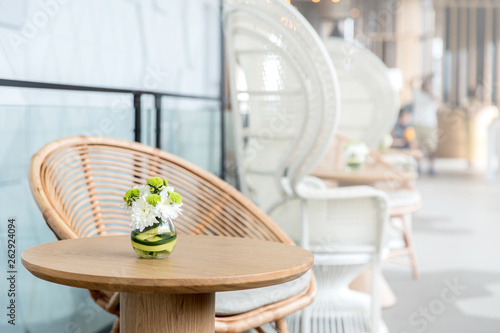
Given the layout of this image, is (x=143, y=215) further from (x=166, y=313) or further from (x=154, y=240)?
(x=166, y=313)

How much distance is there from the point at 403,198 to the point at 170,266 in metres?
2.24

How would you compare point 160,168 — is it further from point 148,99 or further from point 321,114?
A: point 148,99

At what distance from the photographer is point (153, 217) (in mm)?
1218

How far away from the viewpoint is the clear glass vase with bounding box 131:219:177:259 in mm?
1225

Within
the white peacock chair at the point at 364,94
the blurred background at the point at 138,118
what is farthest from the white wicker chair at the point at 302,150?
the white peacock chair at the point at 364,94

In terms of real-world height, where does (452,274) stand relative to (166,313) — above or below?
below

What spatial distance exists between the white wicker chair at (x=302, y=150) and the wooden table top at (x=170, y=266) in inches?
36.2

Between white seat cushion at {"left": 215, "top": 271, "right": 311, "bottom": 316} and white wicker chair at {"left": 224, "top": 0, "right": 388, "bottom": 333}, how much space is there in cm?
66

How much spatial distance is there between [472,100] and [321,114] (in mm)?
12600

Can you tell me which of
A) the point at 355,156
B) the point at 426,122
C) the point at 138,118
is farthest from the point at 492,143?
the point at 138,118

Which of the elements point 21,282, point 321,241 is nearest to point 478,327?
point 321,241

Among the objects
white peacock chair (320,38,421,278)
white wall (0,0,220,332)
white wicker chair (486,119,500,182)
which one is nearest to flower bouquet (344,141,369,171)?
white wall (0,0,220,332)

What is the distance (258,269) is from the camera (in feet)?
3.84

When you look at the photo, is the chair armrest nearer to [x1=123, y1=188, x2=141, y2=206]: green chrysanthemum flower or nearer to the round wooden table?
the round wooden table
